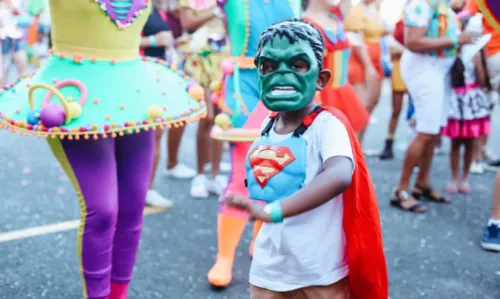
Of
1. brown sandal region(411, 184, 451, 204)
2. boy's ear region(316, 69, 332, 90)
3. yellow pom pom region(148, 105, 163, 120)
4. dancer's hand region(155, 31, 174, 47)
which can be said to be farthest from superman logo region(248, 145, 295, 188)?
brown sandal region(411, 184, 451, 204)

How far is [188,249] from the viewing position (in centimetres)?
361

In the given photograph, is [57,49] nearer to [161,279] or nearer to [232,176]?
[232,176]

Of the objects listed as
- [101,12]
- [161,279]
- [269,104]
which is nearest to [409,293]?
[161,279]

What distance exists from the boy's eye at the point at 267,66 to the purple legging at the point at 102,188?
792 mm

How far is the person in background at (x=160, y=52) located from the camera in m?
3.77

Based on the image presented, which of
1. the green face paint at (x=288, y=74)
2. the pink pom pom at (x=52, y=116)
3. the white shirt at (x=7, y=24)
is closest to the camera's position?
the green face paint at (x=288, y=74)

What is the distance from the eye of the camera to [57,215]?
4227 millimetres

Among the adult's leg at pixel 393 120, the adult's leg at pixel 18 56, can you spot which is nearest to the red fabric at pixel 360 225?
the adult's leg at pixel 393 120

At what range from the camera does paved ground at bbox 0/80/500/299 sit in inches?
119

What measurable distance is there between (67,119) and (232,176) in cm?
118

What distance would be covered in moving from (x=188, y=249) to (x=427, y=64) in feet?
6.94

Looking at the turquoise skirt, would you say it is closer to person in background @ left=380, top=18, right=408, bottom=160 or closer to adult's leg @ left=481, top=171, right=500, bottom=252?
adult's leg @ left=481, top=171, right=500, bottom=252

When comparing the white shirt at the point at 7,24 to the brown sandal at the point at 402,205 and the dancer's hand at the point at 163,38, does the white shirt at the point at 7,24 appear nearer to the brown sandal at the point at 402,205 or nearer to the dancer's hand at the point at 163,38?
the dancer's hand at the point at 163,38

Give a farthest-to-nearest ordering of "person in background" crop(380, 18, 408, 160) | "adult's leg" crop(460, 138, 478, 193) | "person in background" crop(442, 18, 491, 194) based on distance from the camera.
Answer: "person in background" crop(380, 18, 408, 160) < "adult's leg" crop(460, 138, 478, 193) < "person in background" crop(442, 18, 491, 194)
